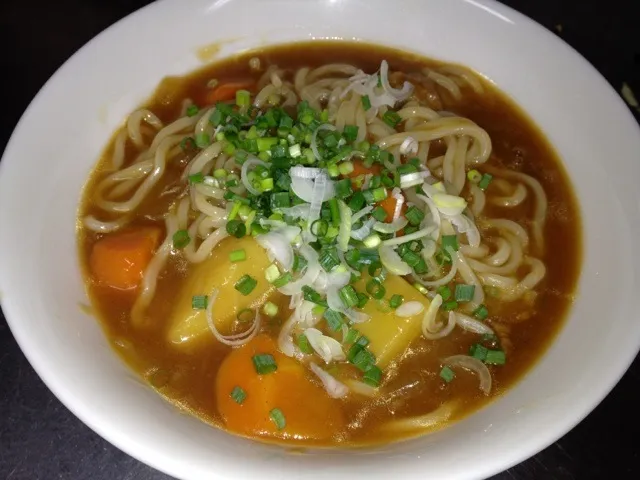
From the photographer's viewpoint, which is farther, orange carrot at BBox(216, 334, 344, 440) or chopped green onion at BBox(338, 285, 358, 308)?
chopped green onion at BBox(338, 285, 358, 308)

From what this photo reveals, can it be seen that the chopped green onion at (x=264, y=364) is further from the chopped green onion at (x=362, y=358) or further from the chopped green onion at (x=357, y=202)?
the chopped green onion at (x=357, y=202)

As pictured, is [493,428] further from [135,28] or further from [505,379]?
[135,28]

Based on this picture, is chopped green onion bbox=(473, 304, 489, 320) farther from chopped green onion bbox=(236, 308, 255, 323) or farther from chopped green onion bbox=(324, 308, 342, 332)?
chopped green onion bbox=(236, 308, 255, 323)

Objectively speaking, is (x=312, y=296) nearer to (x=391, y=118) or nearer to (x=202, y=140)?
(x=202, y=140)

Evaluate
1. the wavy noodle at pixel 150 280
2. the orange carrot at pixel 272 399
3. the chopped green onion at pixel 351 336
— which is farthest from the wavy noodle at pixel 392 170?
the orange carrot at pixel 272 399

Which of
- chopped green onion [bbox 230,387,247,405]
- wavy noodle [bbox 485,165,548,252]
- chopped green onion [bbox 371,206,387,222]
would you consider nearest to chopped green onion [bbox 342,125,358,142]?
chopped green onion [bbox 371,206,387,222]

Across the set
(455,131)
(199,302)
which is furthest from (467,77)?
(199,302)
